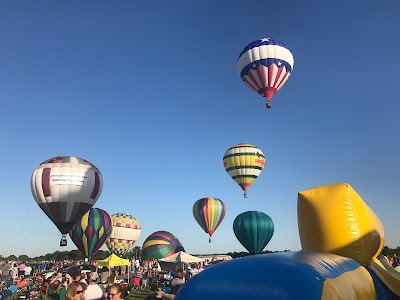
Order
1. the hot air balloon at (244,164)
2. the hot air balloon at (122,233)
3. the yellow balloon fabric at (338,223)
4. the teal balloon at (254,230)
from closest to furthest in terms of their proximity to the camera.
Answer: the yellow balloon fabric at (338,223), the teal balloon at (254,230), the hot air balloon at (244,164), the hot air balloon at (122,233)

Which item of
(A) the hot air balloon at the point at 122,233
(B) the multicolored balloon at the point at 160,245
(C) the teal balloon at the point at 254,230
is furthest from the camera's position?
(B) the multicolored balloon at the point at 160,245

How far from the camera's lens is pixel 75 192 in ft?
68.2

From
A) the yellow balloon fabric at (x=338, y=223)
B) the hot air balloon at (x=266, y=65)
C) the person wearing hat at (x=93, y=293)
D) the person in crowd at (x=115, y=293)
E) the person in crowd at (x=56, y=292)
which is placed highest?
the hot air balloon at (x=266, y=65)

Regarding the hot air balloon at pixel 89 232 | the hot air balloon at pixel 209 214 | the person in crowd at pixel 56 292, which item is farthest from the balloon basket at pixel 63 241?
the hot air balloon at pixel 209 214

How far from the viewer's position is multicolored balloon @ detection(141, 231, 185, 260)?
37344mm

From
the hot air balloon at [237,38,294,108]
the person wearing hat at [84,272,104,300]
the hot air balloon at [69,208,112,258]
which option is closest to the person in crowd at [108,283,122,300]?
the person wearing hat at [84,272,104,300]

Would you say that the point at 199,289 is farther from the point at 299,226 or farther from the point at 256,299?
the point at 299,226

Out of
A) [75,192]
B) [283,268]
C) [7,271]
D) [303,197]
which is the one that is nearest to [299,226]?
[303,197]

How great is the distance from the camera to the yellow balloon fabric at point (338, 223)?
15.0 feet

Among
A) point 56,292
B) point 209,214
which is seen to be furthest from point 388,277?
point 209,214

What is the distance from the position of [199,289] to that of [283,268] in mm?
617

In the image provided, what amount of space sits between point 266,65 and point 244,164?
10244 millimetres

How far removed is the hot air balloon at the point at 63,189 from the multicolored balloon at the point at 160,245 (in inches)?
674

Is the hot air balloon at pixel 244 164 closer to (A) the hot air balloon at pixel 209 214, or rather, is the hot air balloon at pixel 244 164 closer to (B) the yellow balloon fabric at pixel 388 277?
(A) the hot air balloon at pixel 209 214
